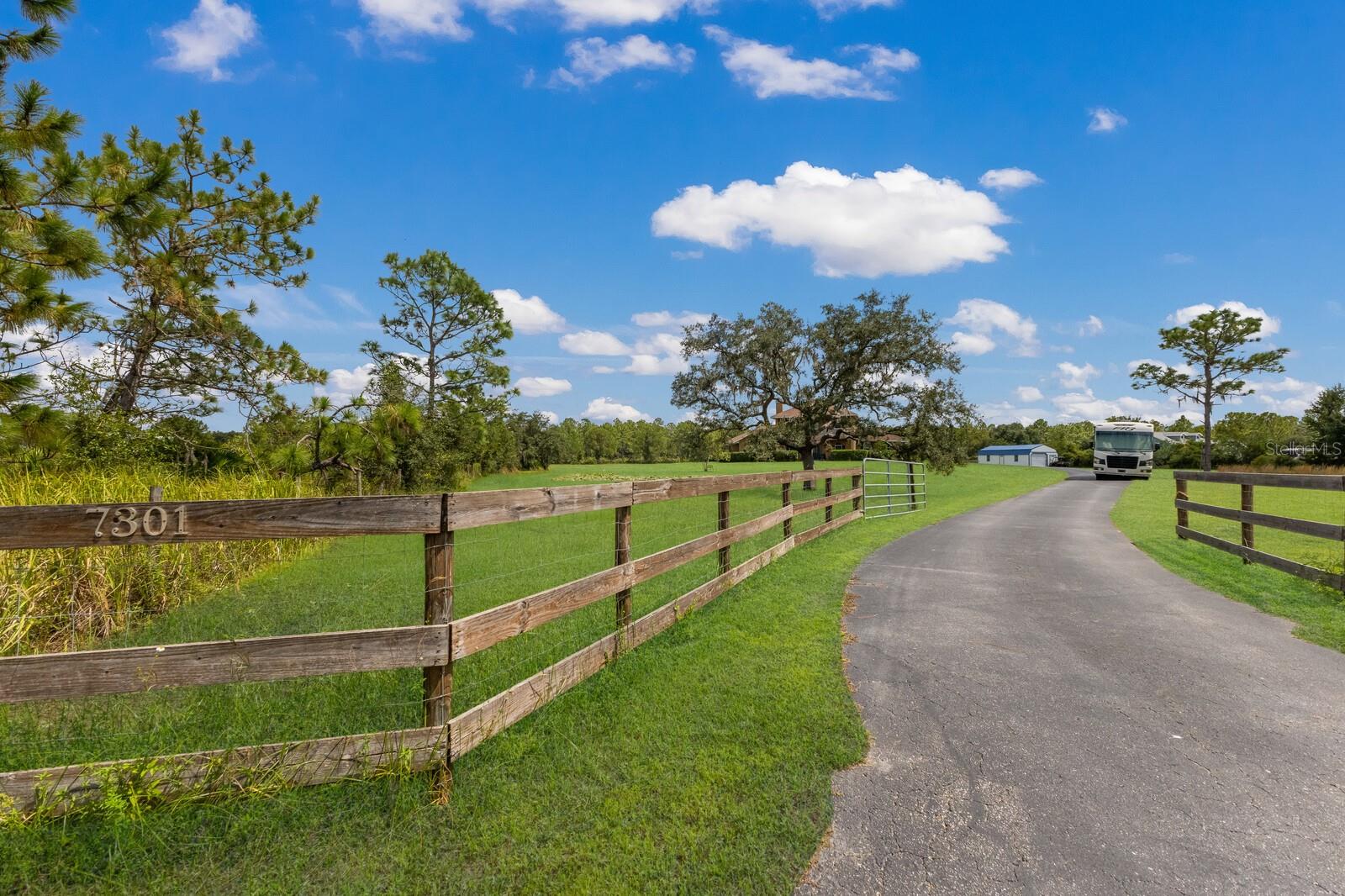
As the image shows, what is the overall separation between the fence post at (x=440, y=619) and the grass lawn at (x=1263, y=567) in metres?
6.61

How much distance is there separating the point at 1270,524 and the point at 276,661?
1043 centimetres

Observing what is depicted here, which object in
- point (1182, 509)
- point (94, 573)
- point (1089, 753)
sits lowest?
point (1089, 753)

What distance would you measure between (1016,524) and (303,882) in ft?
45.4

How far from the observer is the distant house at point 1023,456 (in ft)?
257

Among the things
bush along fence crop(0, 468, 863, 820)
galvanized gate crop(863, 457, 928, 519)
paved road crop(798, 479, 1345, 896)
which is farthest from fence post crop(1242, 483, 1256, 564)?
bush along fence crop(0, 468, 863, 820)

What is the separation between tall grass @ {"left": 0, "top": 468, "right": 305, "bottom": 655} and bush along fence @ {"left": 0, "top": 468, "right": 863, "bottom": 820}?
234cm

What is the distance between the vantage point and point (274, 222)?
13.0m

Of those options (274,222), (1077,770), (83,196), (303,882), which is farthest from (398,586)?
(274,222)

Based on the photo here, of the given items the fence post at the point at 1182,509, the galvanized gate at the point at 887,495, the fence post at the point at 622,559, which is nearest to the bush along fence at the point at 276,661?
the fence post at the point at 622,559

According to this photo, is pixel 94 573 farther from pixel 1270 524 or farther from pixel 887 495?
pixel 887 495

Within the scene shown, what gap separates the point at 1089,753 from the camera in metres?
3.23

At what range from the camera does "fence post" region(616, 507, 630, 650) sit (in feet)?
14.8

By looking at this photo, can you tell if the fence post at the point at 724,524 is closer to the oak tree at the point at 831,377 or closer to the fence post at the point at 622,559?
the fence post at the point at 622,559

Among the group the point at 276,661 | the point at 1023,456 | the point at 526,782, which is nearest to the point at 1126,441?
the point at 526,782
